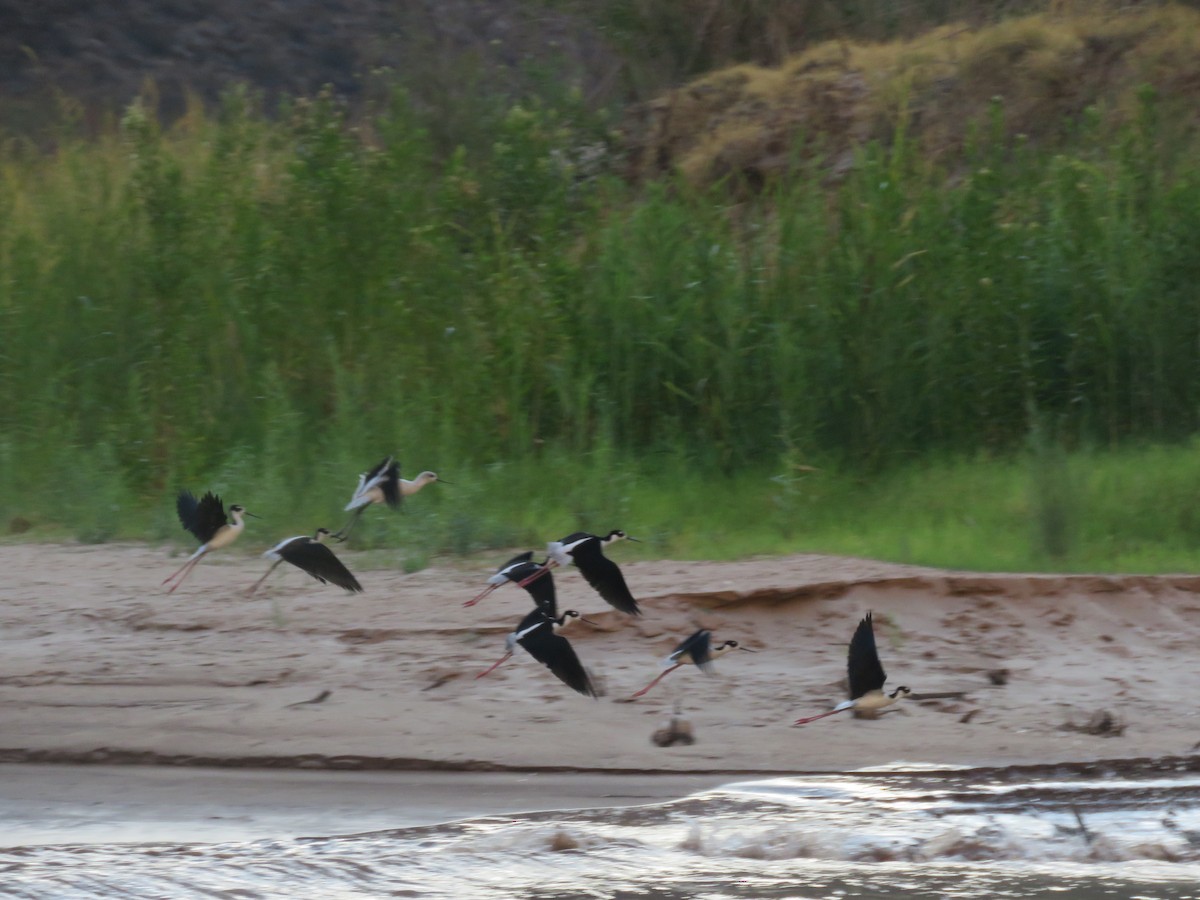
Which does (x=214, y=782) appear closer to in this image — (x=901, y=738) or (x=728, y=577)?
(x=901, y=738)

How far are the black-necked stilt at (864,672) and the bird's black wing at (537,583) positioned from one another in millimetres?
1043

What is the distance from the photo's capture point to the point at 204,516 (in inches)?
235

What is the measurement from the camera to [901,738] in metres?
4.95

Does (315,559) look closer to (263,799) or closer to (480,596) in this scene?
(480,596)

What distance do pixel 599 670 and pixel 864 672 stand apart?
1130 millimetres

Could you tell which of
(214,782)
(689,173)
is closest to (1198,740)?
(214,782)

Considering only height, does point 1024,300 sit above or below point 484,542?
above

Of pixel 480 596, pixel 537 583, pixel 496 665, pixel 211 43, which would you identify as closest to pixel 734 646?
pixel 537 583

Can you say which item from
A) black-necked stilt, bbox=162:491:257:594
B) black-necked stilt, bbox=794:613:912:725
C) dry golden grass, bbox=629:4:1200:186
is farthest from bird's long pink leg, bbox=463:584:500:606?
dry golden grass, bbox=629:4:1200:186

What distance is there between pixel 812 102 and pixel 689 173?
1248 millimetres

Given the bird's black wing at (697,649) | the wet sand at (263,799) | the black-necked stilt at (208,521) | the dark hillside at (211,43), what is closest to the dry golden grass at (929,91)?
the dark hillside at (211,43)

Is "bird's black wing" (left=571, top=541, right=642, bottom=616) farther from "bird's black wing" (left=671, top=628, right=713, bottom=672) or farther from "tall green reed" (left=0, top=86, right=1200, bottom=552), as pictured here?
"tall green reed" (left=0, top=86, right=1200, bottom=552)

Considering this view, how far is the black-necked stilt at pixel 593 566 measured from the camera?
5.37 metres

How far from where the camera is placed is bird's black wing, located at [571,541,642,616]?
5375 mm
